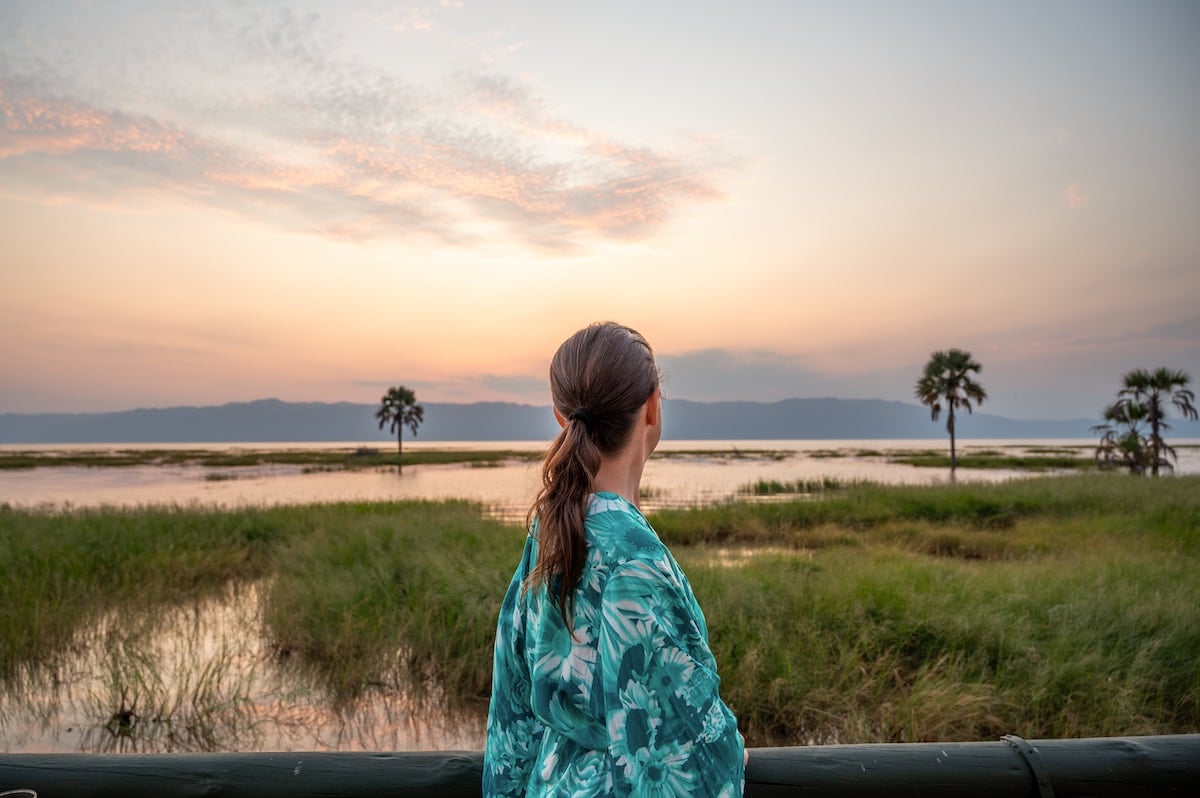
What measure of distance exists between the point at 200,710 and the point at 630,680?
20.6 ft

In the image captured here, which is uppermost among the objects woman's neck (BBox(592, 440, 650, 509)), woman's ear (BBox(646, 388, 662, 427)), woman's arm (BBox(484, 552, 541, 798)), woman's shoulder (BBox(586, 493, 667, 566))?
woman's ear (BBox(646, 388, 662, 427))

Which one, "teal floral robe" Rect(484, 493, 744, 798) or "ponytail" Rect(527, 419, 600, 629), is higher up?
"ponytail" Rect(527, 419, 600, 629)

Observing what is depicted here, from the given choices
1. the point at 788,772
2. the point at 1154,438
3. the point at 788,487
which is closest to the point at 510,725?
the point at 788,772

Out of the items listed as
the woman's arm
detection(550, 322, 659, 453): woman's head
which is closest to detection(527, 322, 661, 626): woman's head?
detection(550, 322, 659, 453): woman's head

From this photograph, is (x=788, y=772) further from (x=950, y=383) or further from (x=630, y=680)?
(x=950, y=383)

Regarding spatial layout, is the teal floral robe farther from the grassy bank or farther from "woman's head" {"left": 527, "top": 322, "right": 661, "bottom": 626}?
the grassy bank

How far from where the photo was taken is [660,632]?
1313mm

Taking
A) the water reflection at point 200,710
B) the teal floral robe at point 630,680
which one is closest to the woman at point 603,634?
the teal floral robe at point 630,680

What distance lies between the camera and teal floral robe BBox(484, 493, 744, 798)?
1.32 meters

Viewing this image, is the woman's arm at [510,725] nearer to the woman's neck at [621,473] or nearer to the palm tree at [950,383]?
the woman's neck at [621,473]

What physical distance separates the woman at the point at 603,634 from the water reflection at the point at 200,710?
4.71 metres

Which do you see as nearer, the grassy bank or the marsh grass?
the grassy bank

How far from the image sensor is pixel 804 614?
724 cm

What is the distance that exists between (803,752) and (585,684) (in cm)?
111
